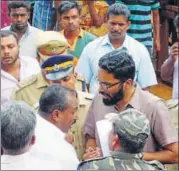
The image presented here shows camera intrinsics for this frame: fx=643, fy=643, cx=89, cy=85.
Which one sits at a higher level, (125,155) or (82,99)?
(125,155)

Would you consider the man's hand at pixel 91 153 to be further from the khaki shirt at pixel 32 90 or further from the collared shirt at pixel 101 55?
the collared shirt at pixel 101 55

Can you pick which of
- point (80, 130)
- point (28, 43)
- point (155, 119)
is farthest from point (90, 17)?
point (155, 119)

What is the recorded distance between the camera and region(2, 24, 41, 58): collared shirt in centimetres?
482

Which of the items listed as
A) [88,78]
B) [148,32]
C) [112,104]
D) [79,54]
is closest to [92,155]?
[112,104]

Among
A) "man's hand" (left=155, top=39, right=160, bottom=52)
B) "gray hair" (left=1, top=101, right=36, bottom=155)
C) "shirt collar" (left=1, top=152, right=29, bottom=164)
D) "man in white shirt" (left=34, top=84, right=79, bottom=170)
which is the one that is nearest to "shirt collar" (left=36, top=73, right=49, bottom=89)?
"man in white shirt" (left=34, top=84, right=79, bottom=170)

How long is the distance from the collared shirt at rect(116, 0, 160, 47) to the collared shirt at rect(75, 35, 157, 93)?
86 centimetres

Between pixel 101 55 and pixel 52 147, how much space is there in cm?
163

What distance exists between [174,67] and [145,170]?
114cm

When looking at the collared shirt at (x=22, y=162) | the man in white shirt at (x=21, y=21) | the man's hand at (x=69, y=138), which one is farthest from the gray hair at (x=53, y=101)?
the man in white shirt at (x=21, y=21)

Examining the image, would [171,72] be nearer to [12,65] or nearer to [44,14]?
[12,65]

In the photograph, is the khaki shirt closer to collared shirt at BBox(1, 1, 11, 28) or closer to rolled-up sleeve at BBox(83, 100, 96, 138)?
rolled-up sleeve at BBox(83, 100, 96, 138)

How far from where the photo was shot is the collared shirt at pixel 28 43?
482 centimetres

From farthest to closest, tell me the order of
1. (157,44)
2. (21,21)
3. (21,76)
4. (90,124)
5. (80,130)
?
(157,44)
(21,21)
(21,76)
(80,130)
(90,124)

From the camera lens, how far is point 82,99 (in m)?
3.71
